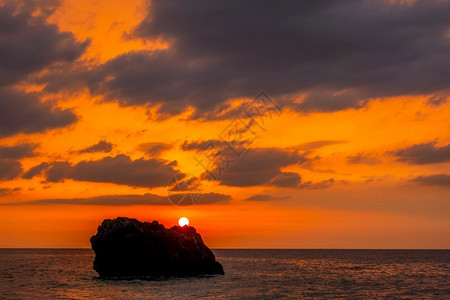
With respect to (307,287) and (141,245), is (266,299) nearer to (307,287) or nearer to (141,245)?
(307,287)

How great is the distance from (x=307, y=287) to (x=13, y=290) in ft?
148

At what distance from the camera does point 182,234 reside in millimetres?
92188

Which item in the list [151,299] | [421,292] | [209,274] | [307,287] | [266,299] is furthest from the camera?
[209,274]

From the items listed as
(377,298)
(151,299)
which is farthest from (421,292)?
(151,299)

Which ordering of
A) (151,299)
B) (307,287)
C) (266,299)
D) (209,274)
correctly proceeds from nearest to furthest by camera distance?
(151,299) < (266,299) < (307,287) < (209,274)

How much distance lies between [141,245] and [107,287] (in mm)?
13479

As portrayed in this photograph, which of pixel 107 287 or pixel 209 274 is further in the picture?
pixel 209 274

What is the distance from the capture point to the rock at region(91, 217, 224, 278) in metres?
86.5

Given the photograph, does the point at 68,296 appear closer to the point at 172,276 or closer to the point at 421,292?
the point at 172,276

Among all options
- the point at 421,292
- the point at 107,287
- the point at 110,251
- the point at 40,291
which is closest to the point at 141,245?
the point at 110,251

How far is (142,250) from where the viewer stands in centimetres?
8656

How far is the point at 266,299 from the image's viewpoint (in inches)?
2596

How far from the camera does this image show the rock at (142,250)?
8650 centimetres

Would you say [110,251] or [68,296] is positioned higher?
[110,251]
